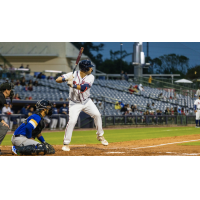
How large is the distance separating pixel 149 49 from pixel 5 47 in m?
15.5

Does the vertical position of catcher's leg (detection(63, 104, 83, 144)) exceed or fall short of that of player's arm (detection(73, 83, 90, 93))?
it falls short

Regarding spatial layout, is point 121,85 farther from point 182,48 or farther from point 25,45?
point 25,45

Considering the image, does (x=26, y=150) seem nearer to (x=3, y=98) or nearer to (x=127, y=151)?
(x=3, y=98)

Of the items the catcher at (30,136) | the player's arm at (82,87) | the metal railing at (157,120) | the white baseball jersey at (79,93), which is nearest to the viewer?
the catcher at (30,136)

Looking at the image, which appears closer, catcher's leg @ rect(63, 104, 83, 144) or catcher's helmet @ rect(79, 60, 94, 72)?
catcher's leg @ rect(63, 104, 83, 144)

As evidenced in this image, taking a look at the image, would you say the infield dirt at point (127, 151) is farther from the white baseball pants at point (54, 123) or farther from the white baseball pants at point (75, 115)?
the white baseball pants at point (54, 123)

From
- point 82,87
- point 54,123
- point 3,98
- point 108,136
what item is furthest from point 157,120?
point 3,98

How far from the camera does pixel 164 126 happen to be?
59.1 feet

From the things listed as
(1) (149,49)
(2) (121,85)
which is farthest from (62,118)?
(1) (149,49)

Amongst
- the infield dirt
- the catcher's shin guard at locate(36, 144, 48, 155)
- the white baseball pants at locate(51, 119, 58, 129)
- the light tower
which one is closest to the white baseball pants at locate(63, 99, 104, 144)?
the infield dirt

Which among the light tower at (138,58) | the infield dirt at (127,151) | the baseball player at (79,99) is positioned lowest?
the infield dirt at (127,151)

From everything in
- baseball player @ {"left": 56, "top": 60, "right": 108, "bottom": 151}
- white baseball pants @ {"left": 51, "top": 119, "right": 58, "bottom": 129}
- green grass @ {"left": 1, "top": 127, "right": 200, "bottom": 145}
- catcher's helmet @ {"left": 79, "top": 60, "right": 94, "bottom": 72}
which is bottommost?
green grass @ {"left": 1, "top": 127, "right": 200, "bottom": 145}

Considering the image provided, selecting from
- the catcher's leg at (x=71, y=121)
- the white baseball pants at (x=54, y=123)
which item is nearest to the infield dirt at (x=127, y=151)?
the catcher's leg at (x=71, y=121)

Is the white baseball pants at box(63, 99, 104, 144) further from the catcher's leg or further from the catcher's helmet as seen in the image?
the catcher's helmet
